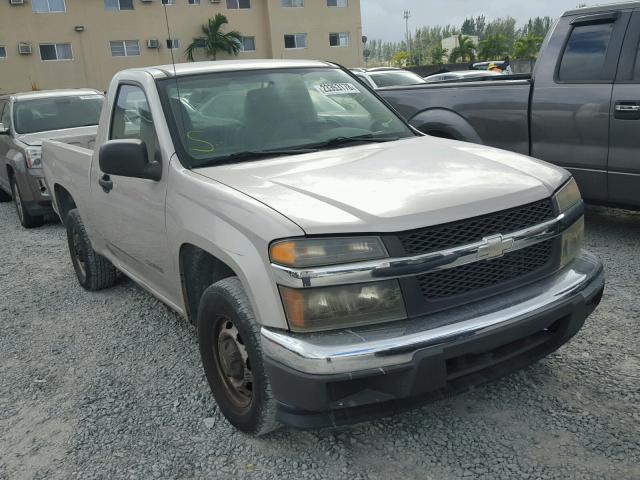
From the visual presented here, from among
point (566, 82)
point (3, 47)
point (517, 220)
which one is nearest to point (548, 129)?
point (566, 82)

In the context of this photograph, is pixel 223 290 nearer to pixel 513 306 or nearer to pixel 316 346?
pixel 316 346

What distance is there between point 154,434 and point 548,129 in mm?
4122

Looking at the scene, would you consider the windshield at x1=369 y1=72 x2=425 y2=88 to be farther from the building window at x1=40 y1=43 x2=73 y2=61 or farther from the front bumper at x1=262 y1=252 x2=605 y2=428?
the building window at x1=40 y1=43 x2=73 y2=61

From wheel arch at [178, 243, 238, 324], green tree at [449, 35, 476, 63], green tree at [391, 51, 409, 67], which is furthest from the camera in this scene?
green tree at [391, 51, 409, 67]

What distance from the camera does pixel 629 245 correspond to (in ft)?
16.7

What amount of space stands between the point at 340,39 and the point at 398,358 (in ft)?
127

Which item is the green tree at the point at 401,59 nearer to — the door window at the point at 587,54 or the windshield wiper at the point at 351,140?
the door window at the point at 587,54

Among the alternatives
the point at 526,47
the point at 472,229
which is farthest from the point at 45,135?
the point at 526,47

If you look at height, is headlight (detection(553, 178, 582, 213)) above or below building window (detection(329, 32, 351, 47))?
below

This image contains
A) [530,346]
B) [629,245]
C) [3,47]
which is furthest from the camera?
[3,47]

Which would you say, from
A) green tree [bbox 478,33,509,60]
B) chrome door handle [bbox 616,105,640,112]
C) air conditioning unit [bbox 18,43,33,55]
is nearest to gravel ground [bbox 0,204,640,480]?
chrome door handle [bbox 616,105,640,112]

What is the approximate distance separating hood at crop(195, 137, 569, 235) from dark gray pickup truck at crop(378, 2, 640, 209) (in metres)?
2.14

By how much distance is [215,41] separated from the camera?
34.7 metres

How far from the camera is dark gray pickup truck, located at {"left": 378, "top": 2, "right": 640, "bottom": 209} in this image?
481cm
